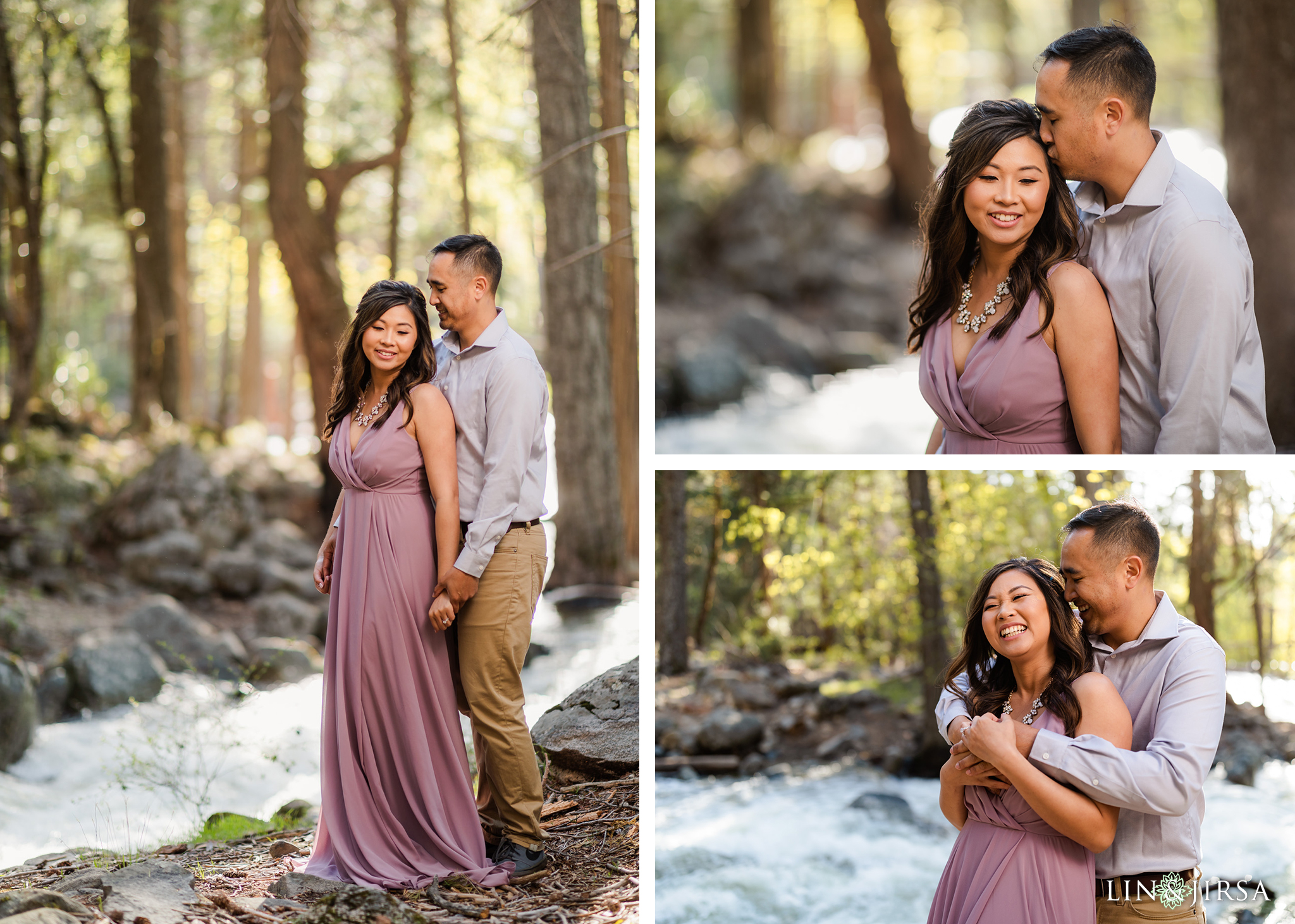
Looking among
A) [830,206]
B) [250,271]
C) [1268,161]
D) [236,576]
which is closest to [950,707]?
[1268,161]

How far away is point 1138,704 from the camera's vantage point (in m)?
2.58

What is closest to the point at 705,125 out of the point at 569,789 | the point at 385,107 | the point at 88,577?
the point at 385,107

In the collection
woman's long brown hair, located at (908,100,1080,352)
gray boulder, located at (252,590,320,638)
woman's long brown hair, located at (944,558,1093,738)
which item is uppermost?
woman's long brown hair, located at (908,100,1080,352)

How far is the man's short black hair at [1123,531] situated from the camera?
2.55 m

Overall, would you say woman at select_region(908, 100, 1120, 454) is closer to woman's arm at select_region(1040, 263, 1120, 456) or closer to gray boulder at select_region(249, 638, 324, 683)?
woman's arm at select_region(1040, 263, 1120, 456)

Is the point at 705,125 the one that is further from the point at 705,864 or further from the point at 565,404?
the point at 705,864

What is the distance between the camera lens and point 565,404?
22.8ft

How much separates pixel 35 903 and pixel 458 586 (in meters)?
1.54

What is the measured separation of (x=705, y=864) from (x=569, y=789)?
2.24 m

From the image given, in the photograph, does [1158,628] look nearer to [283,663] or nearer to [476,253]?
[476,253]

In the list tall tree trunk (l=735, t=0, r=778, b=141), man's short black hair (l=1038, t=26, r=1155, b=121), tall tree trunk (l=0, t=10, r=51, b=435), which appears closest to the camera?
man's short black hair (l=1038, t=26, r=1155, b=121)

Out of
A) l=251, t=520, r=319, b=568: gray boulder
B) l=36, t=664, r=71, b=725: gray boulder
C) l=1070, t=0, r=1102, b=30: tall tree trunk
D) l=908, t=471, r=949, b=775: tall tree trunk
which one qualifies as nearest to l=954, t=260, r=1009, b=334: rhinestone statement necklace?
l=908, t=471, r=949, b=775: tall tree trunk

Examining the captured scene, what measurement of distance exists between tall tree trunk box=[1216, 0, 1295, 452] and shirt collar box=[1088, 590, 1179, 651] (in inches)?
91.2

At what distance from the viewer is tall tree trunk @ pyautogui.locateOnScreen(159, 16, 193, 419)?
12406 mm
